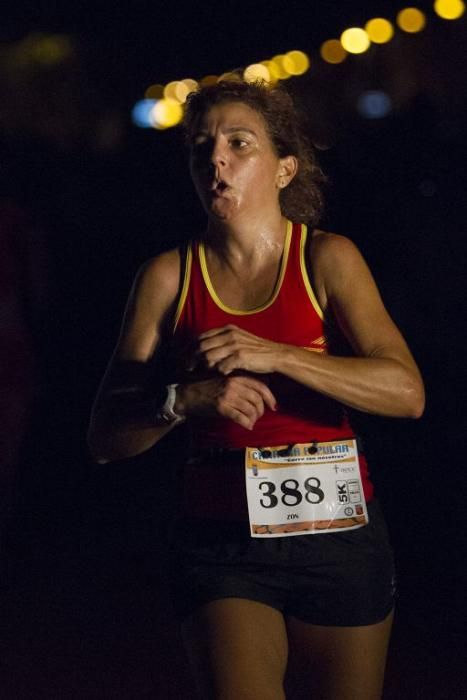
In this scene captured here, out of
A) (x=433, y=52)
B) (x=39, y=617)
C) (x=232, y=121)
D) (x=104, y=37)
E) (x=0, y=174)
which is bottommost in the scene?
(x=39, y=617)

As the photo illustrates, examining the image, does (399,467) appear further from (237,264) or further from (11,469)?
(237,264)

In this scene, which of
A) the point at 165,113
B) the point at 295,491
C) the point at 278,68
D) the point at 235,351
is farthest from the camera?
the point at 165,113

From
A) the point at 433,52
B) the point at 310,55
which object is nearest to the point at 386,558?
the point at 433,52

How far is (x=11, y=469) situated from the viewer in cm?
471

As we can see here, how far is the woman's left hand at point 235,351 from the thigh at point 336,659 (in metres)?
0.64

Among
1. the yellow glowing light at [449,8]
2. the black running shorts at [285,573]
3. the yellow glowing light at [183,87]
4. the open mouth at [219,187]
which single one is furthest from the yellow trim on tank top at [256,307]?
the yellow glowing light at [183,87]

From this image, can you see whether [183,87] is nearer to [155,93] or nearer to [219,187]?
[155,93]

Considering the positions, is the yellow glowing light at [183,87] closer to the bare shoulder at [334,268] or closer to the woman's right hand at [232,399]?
the bare shoulder at [334,268]

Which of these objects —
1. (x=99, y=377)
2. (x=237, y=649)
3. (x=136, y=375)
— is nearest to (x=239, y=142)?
(x=136, y=375)

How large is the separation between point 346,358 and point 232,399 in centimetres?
31

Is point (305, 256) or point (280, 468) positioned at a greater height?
point (305, 256)

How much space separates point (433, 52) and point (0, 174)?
12627mm

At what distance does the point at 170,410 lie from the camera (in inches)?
95.3

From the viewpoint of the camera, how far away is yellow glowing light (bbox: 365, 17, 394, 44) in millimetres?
15359
